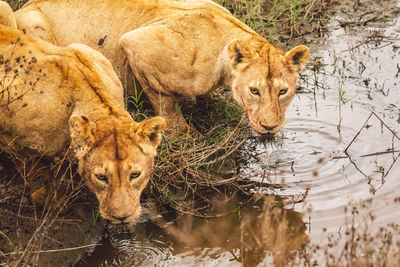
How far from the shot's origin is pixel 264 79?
690 cm

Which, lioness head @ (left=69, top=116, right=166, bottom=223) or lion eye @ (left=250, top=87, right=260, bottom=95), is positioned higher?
lioness head @ (left=69, top=116, right=166, bottom=223)

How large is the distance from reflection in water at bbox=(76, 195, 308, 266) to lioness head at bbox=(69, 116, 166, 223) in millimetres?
823

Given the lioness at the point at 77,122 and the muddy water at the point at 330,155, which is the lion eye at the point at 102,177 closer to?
the lioness at the point at 77,122

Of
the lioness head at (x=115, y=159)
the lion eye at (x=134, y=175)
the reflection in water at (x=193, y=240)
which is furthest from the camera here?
the reflection in water at (x=193, y=240)

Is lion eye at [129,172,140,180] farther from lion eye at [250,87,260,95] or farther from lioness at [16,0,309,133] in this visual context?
lion eye at [250,87,260,95]

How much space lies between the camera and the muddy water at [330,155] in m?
6.26

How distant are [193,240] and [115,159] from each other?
1428 mm

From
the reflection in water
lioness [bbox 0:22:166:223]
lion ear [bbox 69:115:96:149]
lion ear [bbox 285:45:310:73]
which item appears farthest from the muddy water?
lion ear [bbox 69:115:96:149]

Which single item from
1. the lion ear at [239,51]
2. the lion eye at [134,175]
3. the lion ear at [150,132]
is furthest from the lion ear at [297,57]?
the lion eye at [134,175]

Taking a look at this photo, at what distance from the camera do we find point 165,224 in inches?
259

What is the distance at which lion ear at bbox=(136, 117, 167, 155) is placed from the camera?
5.46 m

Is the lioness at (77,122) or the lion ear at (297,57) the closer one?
the lioness at (77,122)

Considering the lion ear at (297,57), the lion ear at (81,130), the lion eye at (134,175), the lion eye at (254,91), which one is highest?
the lion ear at (81,130)

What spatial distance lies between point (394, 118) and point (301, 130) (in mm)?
1098
